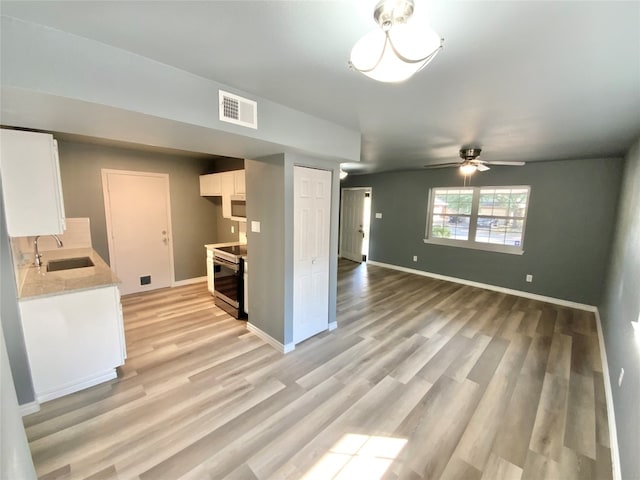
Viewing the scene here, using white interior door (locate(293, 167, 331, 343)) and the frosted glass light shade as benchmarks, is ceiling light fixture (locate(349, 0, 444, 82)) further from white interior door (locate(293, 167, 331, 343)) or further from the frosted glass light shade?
white interior door (locate(293, 167, 331, 343))

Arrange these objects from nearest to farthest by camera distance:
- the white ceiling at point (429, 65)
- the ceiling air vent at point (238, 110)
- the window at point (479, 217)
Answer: the white ceiling at point (429, 65), the ceiling air vent at point (238, 110), the window at point (479, 217)

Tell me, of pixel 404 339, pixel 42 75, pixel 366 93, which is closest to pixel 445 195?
pixel 404 339

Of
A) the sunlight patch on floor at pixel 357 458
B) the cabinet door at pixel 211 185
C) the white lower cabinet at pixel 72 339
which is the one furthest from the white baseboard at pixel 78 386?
the cabinet door at pixel 211 185

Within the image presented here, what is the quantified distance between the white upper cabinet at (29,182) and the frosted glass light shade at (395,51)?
2440mm

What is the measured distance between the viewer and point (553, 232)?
14.5ft

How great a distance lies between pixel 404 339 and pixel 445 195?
11.9 ft

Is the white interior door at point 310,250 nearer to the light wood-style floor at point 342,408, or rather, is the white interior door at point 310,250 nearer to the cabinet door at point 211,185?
the light wood-style floor at point 342,408

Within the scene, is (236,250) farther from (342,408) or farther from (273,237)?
(342,408)

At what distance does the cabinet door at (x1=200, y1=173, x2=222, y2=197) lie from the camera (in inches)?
177

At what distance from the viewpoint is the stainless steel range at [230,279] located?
3615mm

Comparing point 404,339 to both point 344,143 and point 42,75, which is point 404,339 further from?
point 42,75

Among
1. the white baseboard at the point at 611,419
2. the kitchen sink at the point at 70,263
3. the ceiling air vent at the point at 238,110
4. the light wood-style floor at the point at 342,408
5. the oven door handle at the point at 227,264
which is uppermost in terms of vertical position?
the ceiling air vent at the point at 238,110

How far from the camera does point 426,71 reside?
1.53 meters

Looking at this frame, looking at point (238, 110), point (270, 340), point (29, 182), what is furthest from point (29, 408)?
point (238, 110)
